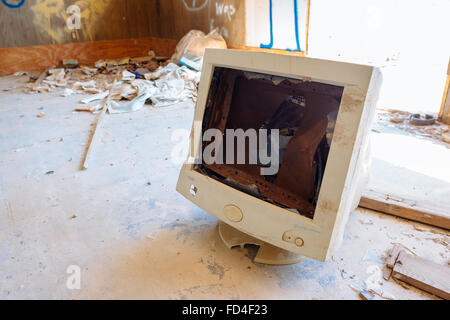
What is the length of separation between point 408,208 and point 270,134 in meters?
1.02

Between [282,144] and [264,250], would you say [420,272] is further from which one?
[282,144]

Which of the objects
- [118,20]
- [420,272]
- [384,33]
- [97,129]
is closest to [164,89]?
[97,129]

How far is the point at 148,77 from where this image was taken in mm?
4902

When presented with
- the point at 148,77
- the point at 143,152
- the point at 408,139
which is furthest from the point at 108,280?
the point at 148,77

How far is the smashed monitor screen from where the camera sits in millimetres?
1233

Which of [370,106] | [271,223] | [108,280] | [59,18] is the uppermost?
[59,18]

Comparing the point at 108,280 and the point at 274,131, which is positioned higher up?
the point at 274,131

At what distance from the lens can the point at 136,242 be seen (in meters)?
1.65

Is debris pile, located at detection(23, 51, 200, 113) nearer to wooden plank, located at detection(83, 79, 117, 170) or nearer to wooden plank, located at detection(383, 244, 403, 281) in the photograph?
wooden plank, located at detection(83, 79, 117, 170)

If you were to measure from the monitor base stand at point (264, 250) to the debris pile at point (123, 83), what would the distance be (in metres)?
2.68

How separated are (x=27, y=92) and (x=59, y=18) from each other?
2403 mm

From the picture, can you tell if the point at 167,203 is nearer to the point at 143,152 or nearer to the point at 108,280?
the point at 108,280

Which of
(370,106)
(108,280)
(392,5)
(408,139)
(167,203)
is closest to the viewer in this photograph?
(370,106)
